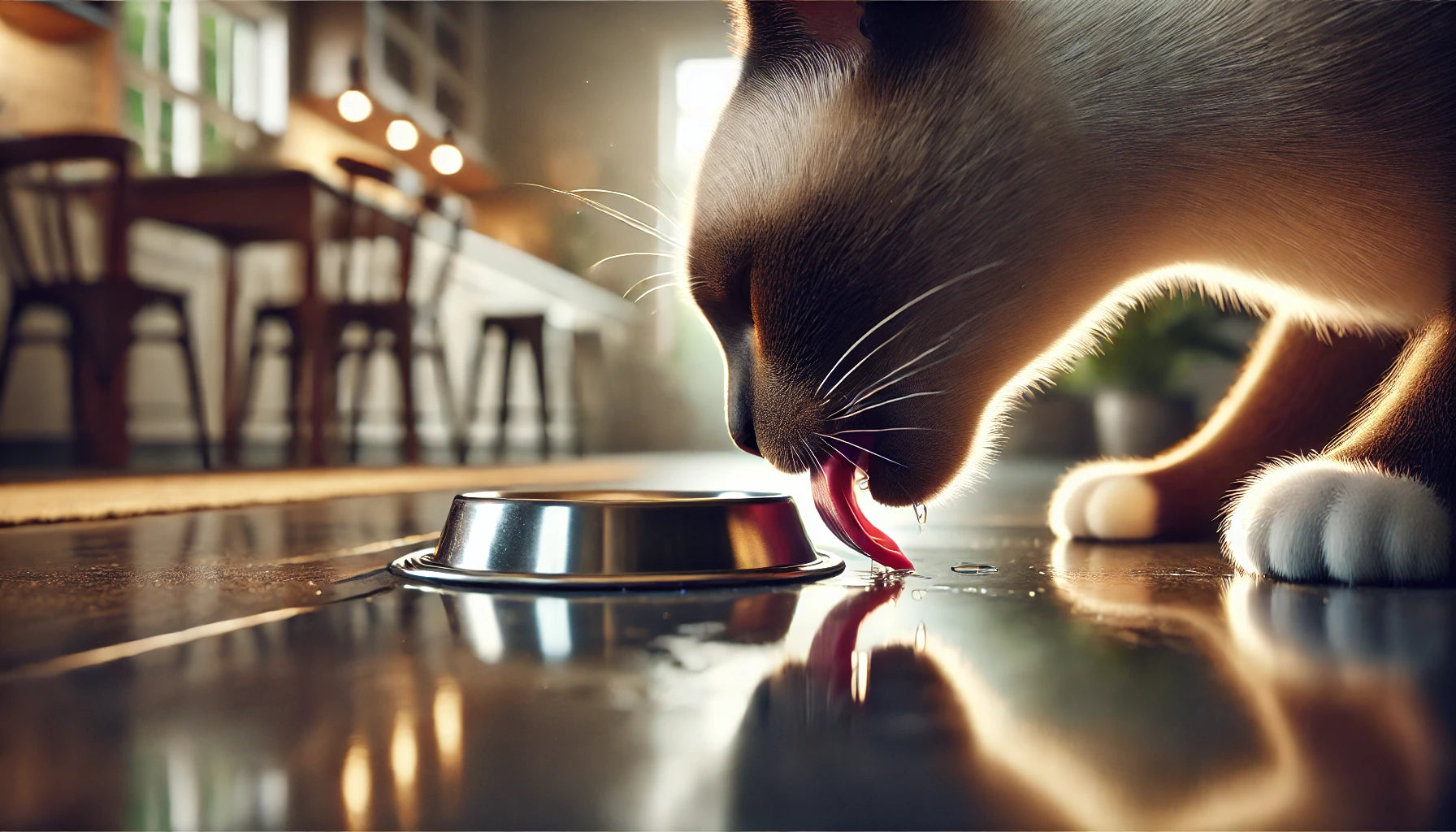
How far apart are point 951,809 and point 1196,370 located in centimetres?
589

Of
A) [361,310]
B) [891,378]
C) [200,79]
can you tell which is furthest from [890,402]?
[200,79]

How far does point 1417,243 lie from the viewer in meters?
0.80

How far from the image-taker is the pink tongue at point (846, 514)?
82 centimetres

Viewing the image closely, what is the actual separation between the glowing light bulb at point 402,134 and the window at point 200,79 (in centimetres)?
64

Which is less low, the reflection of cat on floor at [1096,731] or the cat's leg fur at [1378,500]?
the cat's leg fur at [1378,500]

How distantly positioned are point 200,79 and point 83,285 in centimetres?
251

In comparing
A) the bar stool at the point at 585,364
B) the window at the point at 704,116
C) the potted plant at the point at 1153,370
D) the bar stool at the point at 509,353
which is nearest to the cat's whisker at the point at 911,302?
the window at the point at 704,116

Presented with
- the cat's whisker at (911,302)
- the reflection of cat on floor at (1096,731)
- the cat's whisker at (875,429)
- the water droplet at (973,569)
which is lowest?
the water droplet at (973,569)

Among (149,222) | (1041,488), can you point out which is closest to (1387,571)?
(1041,488)

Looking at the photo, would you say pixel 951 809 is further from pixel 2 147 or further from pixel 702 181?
pixel 2 147

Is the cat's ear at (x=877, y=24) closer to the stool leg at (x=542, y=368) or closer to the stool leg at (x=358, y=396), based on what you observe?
the stool leg at (x=358, y=396)

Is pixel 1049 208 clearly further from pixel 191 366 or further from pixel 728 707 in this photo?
pixel 191 366

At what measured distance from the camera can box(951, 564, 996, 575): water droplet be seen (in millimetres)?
835

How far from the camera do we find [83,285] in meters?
3.03
